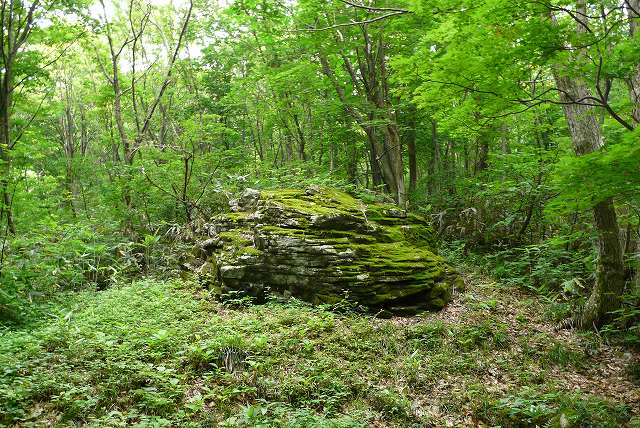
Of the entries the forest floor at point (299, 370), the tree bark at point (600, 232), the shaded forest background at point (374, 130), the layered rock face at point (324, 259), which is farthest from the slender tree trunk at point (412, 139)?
the forest floor at point (299, 370)

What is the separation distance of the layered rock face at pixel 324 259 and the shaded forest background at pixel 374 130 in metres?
2.00

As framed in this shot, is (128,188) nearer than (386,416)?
No

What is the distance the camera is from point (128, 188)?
14430 mm

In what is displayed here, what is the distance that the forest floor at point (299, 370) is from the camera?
4648mm

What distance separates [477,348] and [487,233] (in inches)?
267

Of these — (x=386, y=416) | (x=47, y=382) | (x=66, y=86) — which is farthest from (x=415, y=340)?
(x=66, y=86)

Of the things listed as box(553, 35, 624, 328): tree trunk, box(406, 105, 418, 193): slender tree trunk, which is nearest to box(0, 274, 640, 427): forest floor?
box(553, 35, 624, 328): tree trunk

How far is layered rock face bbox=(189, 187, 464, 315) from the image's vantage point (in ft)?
27.6

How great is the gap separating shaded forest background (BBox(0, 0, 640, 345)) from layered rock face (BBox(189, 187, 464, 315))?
6.55ft

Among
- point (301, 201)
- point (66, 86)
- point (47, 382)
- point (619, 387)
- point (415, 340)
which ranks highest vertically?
point (66, 86)

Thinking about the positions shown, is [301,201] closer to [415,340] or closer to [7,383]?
[415,340]

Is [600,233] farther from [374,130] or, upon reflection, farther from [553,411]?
[374,130]

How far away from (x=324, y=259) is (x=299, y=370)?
3079 mm

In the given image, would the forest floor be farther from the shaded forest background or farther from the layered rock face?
the shaded forest background
